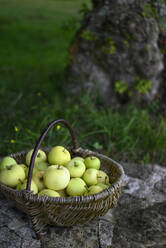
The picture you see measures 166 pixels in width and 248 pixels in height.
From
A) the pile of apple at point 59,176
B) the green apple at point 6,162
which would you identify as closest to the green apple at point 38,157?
the pile of apple at point 59,176

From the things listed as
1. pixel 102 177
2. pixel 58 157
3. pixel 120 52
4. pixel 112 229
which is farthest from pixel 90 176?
pixel 120 52

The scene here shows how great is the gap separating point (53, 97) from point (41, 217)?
2.41 metres

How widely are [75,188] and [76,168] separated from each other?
15cm

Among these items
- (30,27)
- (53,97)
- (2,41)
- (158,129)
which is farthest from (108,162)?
(30,27)

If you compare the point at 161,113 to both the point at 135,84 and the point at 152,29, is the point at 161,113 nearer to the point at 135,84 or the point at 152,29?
the point at 135,84

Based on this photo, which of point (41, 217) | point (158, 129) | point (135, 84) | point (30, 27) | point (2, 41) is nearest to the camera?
point (41, 217)

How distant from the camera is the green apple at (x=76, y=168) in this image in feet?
6.95

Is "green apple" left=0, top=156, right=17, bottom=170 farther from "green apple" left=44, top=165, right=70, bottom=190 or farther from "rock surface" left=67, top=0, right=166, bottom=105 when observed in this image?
"rock surface" left=67, top=0, right=166, bottom=105

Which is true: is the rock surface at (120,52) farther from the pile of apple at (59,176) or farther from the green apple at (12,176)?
the green apple at (12,176)

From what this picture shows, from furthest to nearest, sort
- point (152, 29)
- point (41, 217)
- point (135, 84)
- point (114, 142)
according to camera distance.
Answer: point (135, 84)
point (152, 29)
point (114, 142)
point (41, 217)

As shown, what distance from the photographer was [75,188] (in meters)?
2.03

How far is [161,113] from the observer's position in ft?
13.5

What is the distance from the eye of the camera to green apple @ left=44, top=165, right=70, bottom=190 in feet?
6.39

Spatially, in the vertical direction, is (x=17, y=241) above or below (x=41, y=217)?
below
